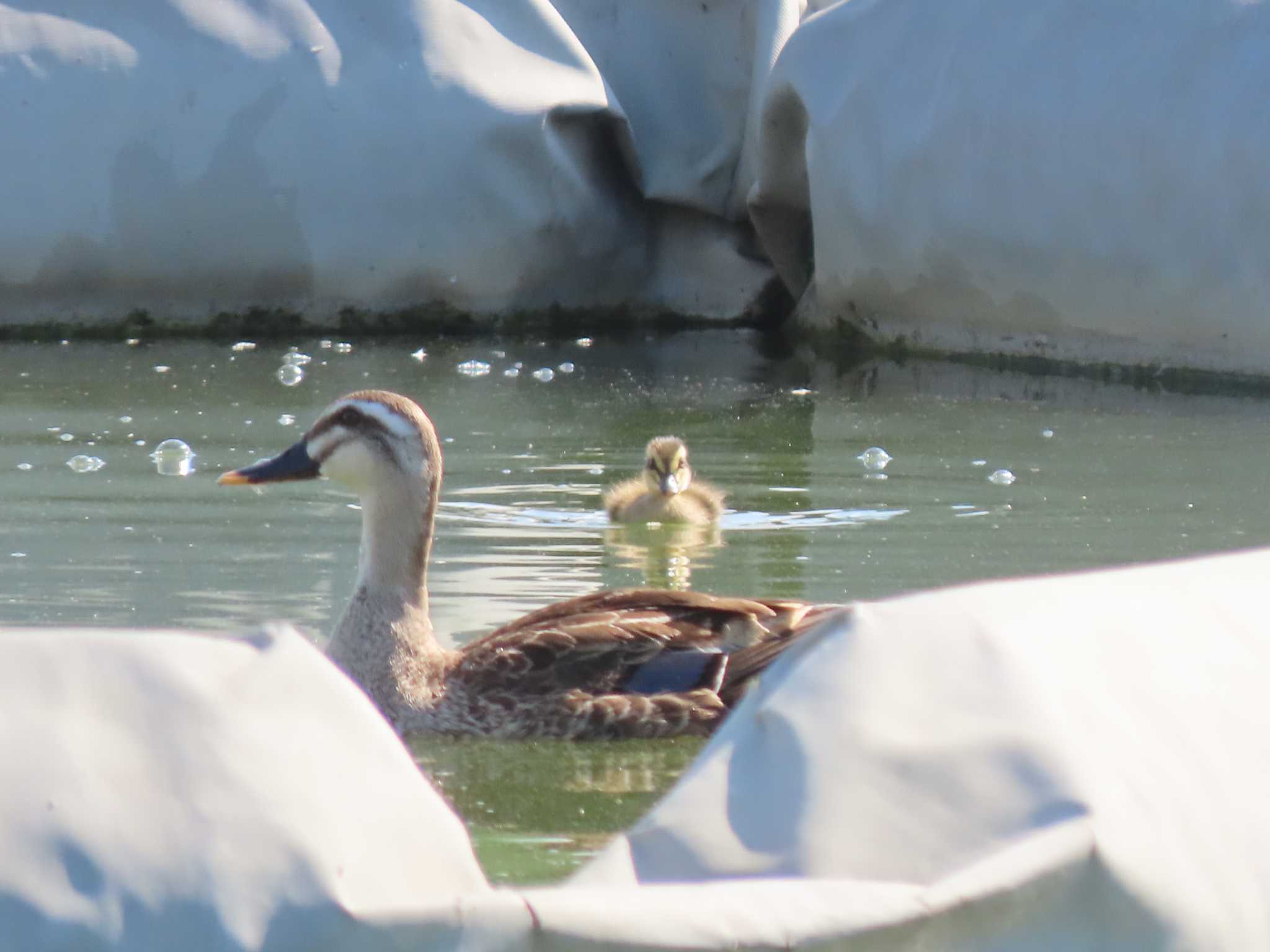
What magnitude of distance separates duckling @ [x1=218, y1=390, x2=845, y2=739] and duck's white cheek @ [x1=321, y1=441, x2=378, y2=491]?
0.28 m

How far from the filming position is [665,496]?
7.21m

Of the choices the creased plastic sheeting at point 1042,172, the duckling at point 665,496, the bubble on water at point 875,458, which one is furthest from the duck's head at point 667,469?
the creased plastic sheeting at point 1042,172

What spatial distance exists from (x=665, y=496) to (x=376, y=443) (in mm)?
2050

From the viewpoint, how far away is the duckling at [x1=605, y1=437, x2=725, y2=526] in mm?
7219

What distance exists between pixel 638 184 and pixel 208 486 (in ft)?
24.3

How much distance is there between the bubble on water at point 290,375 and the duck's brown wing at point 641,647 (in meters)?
6.19

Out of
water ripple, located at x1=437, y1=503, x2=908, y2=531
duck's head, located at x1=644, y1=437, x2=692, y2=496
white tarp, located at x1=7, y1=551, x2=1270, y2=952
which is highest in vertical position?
white tarp, located at x1=7, y1=551, x2=1270, y2=952

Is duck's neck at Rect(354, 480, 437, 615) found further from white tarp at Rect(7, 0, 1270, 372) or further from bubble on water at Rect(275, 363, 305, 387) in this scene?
white tarp at Rect(7, 0, 1270, 372)

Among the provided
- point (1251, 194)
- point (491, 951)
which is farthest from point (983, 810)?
point (1251, 194)

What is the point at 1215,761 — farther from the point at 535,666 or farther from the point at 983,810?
the point at 535,666

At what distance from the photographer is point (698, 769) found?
207 centimetres

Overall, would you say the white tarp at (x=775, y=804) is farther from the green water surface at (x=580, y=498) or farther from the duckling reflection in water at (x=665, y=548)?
the duckling reflection in water at (x=665, y=548)

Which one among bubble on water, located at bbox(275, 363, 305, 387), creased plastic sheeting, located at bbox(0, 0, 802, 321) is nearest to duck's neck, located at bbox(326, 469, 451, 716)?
bubble on water, located at bbox(275, 363, 305, 387)

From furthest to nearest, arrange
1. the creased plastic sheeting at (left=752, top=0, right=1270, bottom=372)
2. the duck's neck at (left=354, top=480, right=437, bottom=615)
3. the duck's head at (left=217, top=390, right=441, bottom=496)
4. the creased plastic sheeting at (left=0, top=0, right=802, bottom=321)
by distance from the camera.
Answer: the creased plastic sheeting at (left=0, top=0, right=802, bottom=321) → the creased plastic sheeting at (left=752, top=0, right=1270, bottom=372) → the duck's head at (left=217, top=390, right=441, bottom=496) → the duck's neck at (left=354, top=480, right=437, bottom=615)
